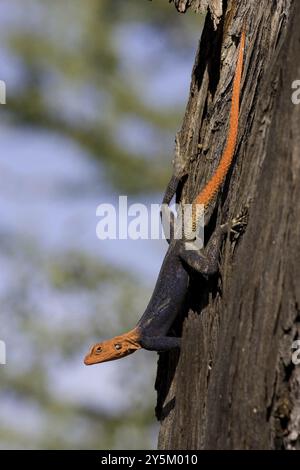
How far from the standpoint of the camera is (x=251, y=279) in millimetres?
3500

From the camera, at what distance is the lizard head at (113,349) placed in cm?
542

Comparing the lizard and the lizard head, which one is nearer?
the lizard

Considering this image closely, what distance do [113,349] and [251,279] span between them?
219 cm

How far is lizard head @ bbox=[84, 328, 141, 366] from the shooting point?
17.8 ft

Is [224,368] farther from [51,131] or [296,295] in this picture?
[51,131]

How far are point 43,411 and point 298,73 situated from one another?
30.7 feet

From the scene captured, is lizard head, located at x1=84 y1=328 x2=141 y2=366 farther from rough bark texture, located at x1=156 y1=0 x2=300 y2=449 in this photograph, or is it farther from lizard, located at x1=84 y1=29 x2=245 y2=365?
rough bark texture, located at x1=156 y1=0 x2=300 y2=449

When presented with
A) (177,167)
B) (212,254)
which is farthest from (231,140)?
(177,167)

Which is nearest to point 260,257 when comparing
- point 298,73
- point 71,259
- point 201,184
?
point 298,73

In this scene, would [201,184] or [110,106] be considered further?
[110,106]

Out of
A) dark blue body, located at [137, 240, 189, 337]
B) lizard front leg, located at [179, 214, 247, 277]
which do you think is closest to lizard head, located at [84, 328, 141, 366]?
dark blue body, located at [137, 240, 189, 337]

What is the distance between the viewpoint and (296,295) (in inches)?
130

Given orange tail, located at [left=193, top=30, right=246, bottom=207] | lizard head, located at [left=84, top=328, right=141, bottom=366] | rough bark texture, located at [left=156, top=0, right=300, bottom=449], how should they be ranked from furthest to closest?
1. lizard head, located at [left=84, top=328, right=141, bottom=366]
2. orange tail, located at [left=193, top=30, right=246, bottom=207]
3. rough bark texture, located at [left=156, top=0, right=300, bottom=449]

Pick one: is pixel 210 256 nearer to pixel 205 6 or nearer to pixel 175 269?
pixel 175 269
